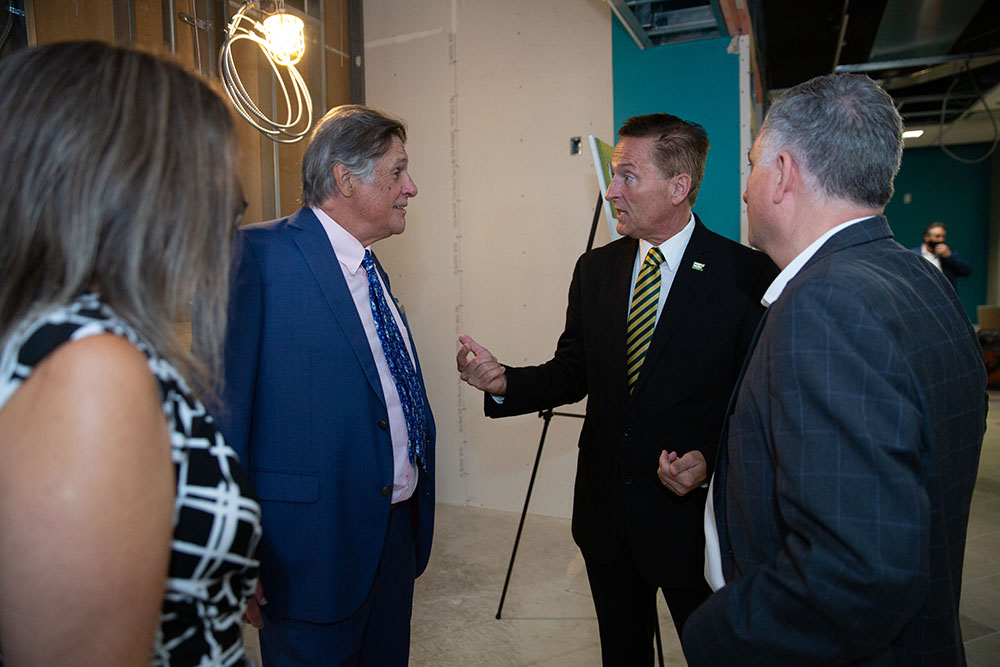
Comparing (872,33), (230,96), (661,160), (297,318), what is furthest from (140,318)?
(872,33)

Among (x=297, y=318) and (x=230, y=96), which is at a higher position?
(x=230, y=96)

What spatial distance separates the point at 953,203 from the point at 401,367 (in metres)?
12.8

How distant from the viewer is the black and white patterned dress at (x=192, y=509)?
655 mm

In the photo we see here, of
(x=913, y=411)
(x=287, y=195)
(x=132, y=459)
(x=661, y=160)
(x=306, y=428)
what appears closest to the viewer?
(x=132, y=459)

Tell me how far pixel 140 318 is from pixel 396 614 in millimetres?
1268

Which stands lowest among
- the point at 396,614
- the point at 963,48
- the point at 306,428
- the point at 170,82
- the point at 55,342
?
the point at 396,614

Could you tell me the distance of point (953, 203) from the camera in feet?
37.3

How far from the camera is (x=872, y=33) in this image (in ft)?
17.9

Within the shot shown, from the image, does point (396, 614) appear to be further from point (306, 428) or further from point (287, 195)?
point (287, 195)

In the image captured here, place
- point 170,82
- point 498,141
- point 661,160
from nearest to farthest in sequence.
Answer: point 170,82, point 661,160, point 498,141

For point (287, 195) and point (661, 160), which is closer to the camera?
point (661, 160)

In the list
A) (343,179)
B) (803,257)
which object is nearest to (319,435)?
(343,179)

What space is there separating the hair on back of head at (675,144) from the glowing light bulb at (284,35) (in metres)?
2.05

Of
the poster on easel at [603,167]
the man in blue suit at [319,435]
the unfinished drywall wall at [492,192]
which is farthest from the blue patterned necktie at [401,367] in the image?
the unfinished drywall wall at [492,192]
